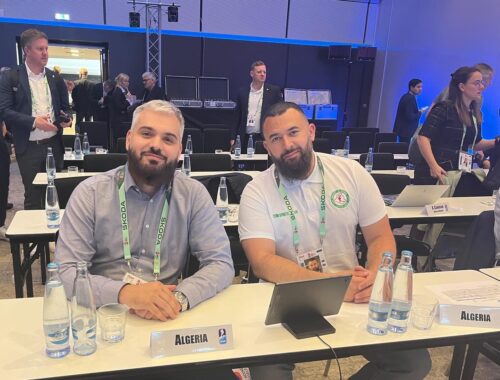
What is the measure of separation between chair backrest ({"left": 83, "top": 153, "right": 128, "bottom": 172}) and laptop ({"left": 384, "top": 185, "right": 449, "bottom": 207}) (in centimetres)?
205

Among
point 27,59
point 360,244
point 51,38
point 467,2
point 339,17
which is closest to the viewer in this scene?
point 360,244

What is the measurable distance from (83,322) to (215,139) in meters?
4.52

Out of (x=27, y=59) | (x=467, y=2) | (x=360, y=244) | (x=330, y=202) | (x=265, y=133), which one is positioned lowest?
(x=360, y=244)

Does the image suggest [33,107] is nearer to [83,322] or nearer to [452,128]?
[83,322]

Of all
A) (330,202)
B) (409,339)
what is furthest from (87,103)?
(409,339)

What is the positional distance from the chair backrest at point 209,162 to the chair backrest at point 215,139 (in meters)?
1.77

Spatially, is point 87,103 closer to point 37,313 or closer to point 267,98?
point 267,98

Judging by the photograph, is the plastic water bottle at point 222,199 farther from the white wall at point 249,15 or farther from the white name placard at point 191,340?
the white wall at point 249,15

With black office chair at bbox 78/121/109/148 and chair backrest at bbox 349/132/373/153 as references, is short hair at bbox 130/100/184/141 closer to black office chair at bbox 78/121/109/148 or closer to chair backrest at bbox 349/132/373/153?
black office chair at bbox 78/121/109/148

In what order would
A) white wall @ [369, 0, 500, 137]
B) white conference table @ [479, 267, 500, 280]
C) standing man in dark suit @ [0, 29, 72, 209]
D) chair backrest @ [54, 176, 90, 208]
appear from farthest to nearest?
1. white wall @ [369, 0, 500, 137]
2. standing man in dark suit @ [0, 29, 72, 209]
3. chair backrest @ [54, 176, 90, 208]
4. white conference table @ [479, 267, 500, 280]

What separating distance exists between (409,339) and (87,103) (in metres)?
7.89

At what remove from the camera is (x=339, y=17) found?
10.1 m

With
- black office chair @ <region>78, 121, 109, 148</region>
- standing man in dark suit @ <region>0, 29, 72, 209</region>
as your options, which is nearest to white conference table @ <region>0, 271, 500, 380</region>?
standing man in dark suit @ <region>0, 29, 72, 209</region>

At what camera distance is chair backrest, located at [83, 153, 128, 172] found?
3318 millimetres
